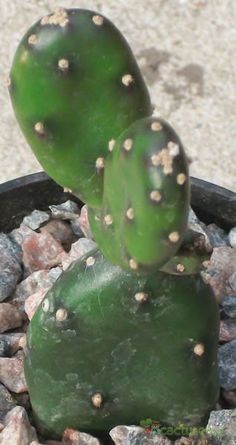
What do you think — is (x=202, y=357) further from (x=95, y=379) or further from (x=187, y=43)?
(x=187, y=43)

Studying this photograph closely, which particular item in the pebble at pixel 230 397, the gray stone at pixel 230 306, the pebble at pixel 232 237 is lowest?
the pebble at pixel 230 397

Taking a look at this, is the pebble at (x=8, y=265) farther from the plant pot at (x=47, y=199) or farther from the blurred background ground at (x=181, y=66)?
the blurred background ground at (x=181, y=66)

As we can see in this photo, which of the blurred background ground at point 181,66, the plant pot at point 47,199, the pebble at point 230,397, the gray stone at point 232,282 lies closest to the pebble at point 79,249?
the plant pot at point 47,199

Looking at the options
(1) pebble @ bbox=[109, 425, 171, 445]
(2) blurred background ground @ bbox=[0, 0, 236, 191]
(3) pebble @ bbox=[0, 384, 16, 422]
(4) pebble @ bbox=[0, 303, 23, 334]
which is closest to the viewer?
(1) pebble @ bbox=[109, 425, 171, 445]

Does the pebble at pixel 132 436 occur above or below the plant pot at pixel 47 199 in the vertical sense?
below

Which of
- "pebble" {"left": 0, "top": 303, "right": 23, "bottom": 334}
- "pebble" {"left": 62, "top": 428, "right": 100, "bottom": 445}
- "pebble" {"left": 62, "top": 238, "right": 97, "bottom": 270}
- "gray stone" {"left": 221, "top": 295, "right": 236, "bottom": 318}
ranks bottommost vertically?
"gray stone" {"left": 221, "top": 295, "right": 236, "bottom": 318}

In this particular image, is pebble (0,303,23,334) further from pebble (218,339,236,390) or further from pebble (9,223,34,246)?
pebble (218,339,236,390)

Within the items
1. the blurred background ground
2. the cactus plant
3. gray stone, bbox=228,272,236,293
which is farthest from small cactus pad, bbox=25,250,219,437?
the blurred background ground
